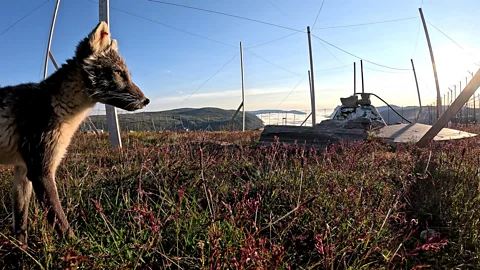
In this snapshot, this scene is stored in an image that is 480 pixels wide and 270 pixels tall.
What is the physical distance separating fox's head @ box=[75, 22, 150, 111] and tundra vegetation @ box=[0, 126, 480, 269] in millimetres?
735

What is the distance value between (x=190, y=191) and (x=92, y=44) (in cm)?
191

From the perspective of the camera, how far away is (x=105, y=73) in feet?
11.8

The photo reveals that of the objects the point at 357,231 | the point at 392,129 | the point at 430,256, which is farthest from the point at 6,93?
the point at 392,129

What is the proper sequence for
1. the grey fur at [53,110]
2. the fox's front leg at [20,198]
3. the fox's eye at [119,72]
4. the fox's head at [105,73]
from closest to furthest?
the grey fur at [53,110] < the fox's front leg at [20,198] < the fox's head at [105,73] < the fox's eye at [119,72]

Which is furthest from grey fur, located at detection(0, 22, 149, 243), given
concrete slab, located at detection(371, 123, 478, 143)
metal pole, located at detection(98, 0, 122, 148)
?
concrete slab, located at detection(371, 123, 478, 143)

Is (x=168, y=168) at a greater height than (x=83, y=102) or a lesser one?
lesser

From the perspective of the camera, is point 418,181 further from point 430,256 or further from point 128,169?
point 128,169

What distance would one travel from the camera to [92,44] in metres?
3.53

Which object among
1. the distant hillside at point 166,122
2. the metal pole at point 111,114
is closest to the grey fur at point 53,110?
the metal pole at point 111,114

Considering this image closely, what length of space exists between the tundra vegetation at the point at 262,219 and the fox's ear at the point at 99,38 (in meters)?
1.34

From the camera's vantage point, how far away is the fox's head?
138 inches

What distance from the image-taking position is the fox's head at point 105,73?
3.51 m

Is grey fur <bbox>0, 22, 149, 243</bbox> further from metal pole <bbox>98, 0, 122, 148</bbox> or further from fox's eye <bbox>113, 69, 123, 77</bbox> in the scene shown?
metal pole <bbox>98, 0, 122, 148</bbox>

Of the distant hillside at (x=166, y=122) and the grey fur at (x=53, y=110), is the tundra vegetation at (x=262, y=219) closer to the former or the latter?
the grey fur at (x=53, y=110)
